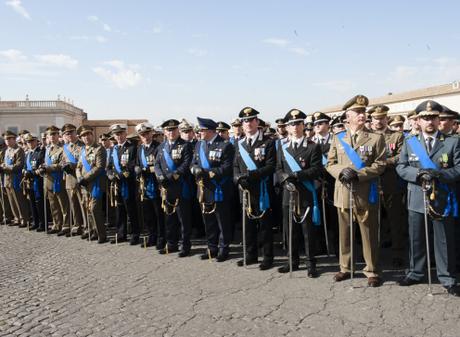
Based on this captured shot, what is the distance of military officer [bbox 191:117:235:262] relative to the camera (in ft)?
21.6

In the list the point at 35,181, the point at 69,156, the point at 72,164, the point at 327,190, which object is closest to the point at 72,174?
the point at 72,164

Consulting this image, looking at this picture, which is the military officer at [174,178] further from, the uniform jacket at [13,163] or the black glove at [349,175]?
the uniform jacket at [13,163]

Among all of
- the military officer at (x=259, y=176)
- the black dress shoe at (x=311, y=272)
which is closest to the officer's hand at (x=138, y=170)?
the military officer at (x=259, y=176)

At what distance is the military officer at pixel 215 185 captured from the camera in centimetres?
657

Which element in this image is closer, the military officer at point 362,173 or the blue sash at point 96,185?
the military officer at point 362,173

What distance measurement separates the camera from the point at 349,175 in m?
4.96

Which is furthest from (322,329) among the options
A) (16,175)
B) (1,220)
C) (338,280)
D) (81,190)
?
(1,220)

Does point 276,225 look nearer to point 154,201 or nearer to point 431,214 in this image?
point 154,201

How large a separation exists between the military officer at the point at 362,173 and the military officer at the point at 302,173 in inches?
13.9

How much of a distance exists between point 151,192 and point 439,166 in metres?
4.64

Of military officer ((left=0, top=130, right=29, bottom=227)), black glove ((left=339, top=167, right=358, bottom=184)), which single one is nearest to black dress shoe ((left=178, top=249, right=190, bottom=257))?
black glove ((left=339, top=167, right=358, bottom=184))

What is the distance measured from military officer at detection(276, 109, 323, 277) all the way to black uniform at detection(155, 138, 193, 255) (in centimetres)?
187

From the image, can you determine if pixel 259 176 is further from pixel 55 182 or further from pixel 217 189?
pixel 55 182

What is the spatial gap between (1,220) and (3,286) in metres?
6.21
